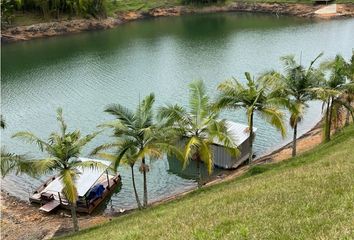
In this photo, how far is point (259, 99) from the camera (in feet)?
87.2

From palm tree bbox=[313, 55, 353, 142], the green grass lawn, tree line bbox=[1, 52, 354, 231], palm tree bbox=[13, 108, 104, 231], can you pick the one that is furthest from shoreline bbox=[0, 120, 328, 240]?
the green grass lawn

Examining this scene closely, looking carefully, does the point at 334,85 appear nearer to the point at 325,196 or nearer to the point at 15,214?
the point at 325,196

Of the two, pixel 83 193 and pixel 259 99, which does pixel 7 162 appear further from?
pixel 259 99

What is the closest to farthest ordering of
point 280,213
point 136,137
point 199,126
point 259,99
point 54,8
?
1. point 280,213
2. point 136,137
3. point 199,126
4. point 259,99
5. point 54,8

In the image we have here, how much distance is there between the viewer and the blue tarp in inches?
1192

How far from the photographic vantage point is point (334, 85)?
1100 inches

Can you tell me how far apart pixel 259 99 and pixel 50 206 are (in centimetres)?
1573

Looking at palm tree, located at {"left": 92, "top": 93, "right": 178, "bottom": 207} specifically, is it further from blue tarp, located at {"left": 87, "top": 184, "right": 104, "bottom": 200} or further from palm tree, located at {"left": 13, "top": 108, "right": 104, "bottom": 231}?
blue tarp, located at {"left": 87, "top": 184, "right": 104, "bottom": 200}

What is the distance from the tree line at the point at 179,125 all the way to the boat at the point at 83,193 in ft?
15.8

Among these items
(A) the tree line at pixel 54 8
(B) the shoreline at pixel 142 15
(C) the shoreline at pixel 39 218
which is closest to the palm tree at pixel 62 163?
(C) the shoreline at pixel 39 218

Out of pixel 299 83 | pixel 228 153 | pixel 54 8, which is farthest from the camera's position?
pixel 54 8

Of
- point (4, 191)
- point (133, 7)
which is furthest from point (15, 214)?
point (133, 7)

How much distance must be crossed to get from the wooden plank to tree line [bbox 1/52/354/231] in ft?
18.1

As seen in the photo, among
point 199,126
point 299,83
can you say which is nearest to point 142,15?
point 299,83
